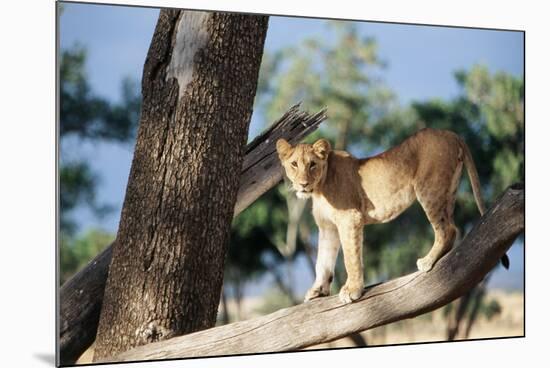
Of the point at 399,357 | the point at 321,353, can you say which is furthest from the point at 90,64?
the point at 399,357

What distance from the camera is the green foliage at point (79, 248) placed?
478 cm

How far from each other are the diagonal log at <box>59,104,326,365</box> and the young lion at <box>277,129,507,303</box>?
114mm

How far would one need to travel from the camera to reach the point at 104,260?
4953mm

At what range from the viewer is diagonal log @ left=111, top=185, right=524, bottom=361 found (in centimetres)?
489

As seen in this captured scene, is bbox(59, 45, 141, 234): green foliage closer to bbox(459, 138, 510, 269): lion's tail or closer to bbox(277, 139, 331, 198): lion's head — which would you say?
bbox(277, 139, 331, 198): lion's head

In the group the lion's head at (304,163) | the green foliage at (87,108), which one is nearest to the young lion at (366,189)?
the lion's head at (304,163)

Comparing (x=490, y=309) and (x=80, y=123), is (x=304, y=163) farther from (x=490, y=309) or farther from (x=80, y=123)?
(x=490, y=309)

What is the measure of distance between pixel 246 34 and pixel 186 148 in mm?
695

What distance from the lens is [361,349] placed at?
5.36 m

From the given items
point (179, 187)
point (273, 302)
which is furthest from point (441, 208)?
point (179, 187)

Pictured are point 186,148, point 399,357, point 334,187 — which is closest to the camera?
point 186,148

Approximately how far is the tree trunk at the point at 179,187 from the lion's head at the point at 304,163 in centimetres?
29

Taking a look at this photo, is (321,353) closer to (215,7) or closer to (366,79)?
(366,79)

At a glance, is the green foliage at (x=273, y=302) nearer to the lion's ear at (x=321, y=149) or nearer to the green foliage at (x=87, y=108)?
the lion's ear at (x=321, y=149)
